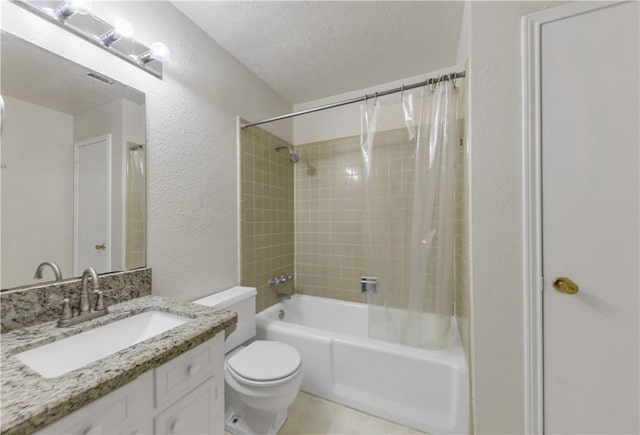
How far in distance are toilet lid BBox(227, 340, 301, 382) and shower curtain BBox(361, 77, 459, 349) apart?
2.05ft

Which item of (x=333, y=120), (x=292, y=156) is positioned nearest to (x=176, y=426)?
(x=292, y=156)

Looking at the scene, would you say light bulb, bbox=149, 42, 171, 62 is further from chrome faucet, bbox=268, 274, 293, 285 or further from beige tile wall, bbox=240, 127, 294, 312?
chrome faucet, bbox=268, 274, 293, 285

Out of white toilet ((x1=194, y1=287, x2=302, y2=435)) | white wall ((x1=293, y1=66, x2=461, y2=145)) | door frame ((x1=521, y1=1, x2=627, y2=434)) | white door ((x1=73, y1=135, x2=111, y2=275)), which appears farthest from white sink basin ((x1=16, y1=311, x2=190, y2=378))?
white wall ((x1=293, y1=66, x2=461, y2=145))

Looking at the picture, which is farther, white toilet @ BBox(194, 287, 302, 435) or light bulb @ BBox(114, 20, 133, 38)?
white toilet @ BBox(194, 287, 302, 435)

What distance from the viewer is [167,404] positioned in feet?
2.45

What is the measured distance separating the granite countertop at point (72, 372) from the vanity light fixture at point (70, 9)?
3.77ft

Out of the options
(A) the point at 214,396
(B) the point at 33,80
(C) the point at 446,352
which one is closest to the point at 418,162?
(C) the point at 446,352

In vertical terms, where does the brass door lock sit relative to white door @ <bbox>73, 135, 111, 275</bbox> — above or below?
below

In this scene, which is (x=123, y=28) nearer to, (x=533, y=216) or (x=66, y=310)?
(x=66, y=310)

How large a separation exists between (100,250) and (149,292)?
29cm

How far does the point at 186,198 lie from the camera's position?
1467 millimetres

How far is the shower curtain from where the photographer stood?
1.51 metres

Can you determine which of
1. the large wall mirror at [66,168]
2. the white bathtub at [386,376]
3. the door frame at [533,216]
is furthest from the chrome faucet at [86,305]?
the door frame at [533,216]

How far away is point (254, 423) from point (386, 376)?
2.58ft
